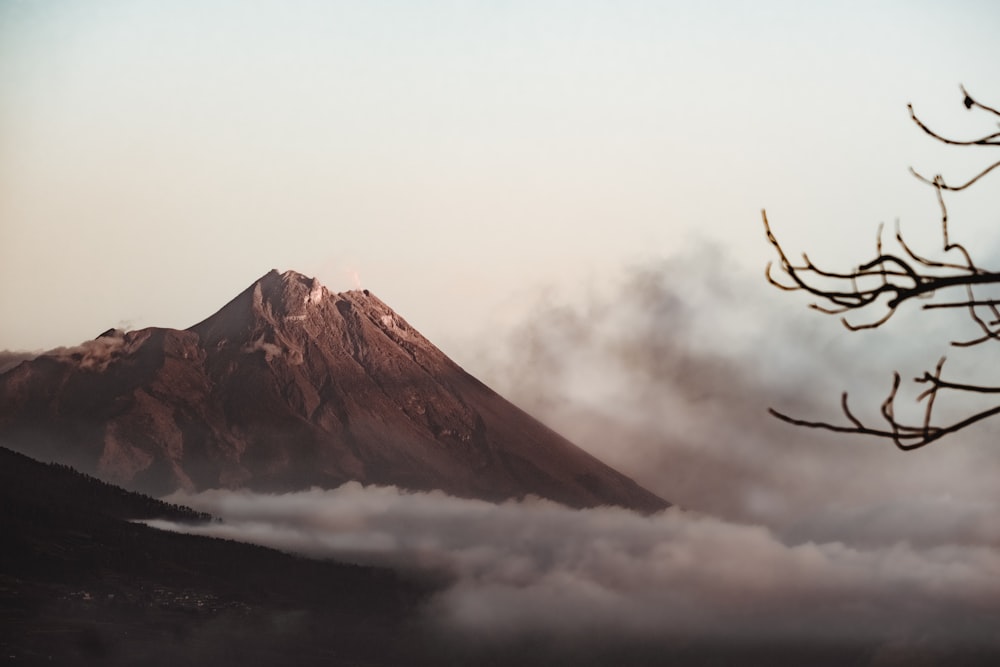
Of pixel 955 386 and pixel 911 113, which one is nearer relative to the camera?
pixel 955 386

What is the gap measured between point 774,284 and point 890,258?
589 millimetres

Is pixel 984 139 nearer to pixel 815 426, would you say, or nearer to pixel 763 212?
pixel 763 212

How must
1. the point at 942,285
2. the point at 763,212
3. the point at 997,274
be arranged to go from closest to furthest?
the point at 997,274 < the point at 942,285 < the point at 763,212

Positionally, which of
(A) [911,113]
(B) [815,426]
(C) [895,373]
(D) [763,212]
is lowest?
(B) [815,426]

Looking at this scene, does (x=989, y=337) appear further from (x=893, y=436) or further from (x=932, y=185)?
(x=932, y=185)

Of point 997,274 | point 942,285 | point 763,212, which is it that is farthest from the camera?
point 763,212

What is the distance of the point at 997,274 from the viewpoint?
509 cm

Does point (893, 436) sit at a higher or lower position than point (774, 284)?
lower

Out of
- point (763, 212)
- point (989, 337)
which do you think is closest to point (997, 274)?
point (989, 337)

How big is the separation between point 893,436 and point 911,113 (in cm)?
161

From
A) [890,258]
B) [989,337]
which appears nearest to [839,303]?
[890,258]

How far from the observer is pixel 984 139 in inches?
223

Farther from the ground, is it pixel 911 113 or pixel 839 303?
pixel 911 113

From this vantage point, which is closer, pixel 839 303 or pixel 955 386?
pixel 955 386
